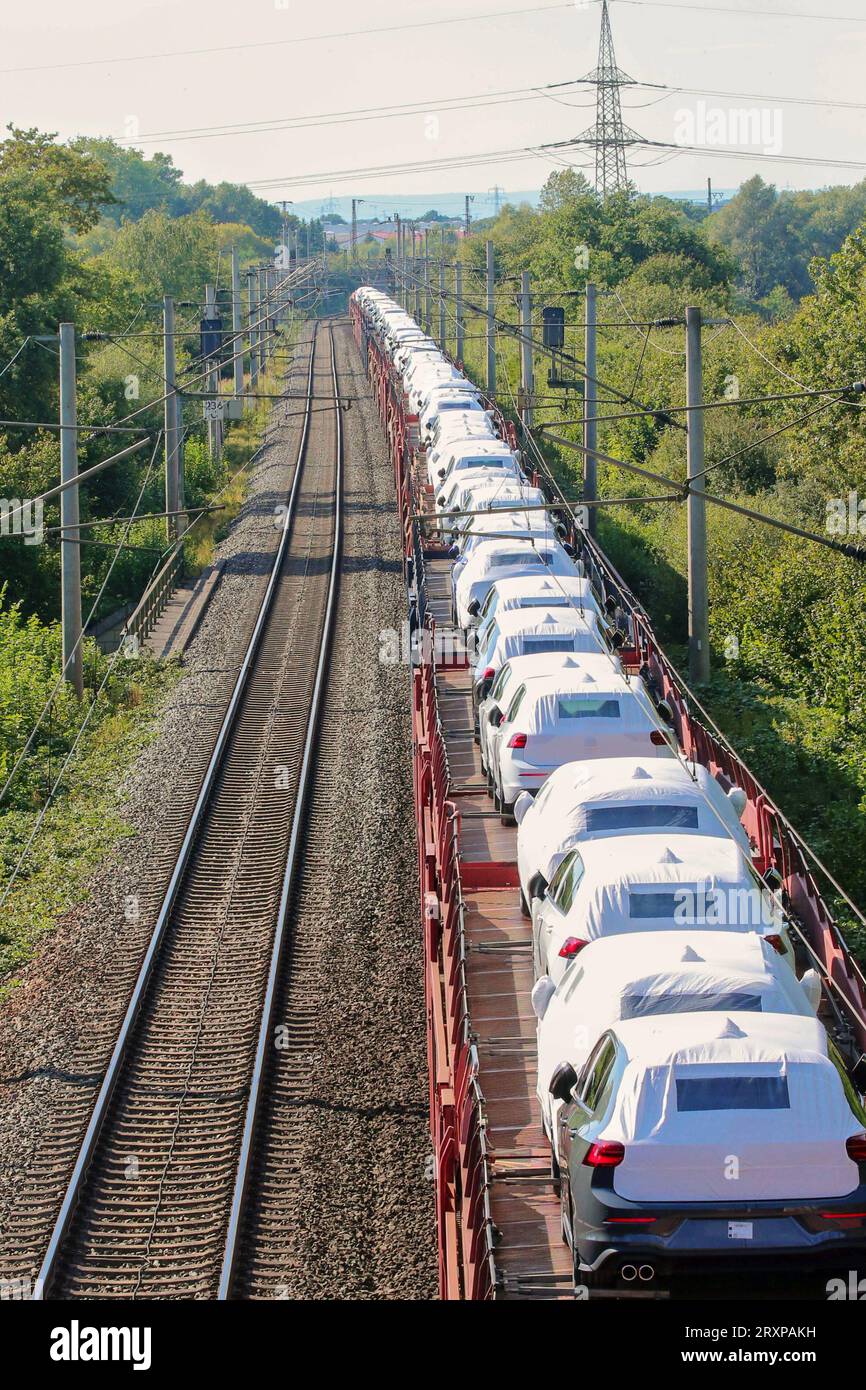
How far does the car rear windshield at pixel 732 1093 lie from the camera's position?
7.37 metres

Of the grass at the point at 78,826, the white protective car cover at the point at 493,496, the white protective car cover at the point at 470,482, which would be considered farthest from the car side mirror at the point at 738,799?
the white protective car cover at the point at 470,482

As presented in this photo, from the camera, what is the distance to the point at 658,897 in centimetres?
1012

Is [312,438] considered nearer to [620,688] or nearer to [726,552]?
[726,552]

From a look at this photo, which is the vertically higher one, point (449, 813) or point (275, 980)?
point (449, 813)

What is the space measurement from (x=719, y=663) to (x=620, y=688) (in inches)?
466

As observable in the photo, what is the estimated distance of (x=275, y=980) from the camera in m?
15.3

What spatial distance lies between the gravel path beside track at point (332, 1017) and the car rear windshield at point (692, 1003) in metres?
3.17

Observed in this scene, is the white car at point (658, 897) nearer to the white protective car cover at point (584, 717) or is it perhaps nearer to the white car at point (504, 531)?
the white protective car cover at point (584, 717)

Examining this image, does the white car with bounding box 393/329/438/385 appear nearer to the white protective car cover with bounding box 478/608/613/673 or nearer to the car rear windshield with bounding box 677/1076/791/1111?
the white protective car cover with bounding box 478/608/613/673

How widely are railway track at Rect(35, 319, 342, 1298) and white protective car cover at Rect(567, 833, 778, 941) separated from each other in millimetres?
3391

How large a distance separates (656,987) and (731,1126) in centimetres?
132

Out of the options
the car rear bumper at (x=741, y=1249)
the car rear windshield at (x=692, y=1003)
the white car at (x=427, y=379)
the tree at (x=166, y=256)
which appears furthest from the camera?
the tree at (x=166, y=256)

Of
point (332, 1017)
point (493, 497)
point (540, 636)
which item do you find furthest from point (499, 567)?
point (332, 1017)
